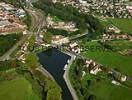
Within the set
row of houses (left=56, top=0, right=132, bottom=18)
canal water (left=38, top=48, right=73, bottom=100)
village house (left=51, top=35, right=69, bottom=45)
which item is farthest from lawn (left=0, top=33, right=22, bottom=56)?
row of houses (left=56, top=0, right=132, bottom=18)

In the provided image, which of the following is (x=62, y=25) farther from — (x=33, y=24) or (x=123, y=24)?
(x=123, y=24)

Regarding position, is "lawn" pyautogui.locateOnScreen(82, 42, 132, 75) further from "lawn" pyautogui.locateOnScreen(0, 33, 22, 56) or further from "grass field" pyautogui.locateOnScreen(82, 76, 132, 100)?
"lawn" pyautogui.locateOnScreen(0, 33, 22, 56)

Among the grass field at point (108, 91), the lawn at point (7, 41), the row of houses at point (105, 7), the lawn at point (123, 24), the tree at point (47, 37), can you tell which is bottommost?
the lawn at point (123, 24)

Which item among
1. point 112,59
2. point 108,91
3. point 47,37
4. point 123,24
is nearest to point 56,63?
point 112,59

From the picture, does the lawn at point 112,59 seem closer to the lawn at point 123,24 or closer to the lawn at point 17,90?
the lawn at point 17,90

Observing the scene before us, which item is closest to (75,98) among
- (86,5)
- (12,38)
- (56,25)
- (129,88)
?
(129,88)

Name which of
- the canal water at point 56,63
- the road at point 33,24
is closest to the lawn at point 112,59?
the canal water at point 56,63

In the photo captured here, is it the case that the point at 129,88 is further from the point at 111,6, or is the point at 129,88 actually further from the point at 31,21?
the point at 111,6
